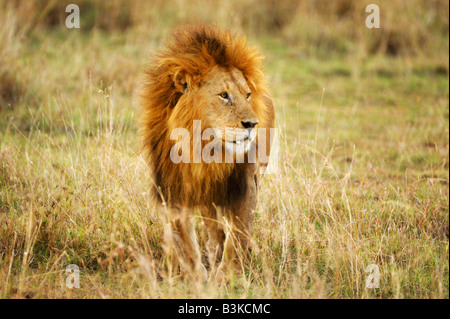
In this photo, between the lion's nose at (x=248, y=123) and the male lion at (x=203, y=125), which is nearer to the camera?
the lion's nose at (x=248, y=123)

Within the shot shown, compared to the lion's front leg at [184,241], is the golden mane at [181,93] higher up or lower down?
higher up

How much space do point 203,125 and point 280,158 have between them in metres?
1.98

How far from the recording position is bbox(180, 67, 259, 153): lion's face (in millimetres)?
3340

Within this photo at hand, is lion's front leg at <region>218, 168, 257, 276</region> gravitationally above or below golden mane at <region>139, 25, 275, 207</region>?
below

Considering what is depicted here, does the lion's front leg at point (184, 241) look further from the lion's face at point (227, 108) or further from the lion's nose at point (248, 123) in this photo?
the lion's nose at point (248, 123)

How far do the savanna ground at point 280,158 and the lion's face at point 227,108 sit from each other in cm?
76

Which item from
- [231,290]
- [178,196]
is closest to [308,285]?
[231,290]

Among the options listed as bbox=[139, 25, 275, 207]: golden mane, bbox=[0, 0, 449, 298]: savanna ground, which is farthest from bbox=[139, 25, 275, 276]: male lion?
bbox=[0, 0, 449, 298]: savanna ground

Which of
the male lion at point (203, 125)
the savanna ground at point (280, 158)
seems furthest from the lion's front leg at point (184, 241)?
the savanna ground at point (280, 158)

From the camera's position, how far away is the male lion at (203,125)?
11.3 ft

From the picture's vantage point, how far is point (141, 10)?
11000mm

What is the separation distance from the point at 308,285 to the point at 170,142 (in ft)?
4.25

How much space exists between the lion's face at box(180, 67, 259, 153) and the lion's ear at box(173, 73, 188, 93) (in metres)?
0.09

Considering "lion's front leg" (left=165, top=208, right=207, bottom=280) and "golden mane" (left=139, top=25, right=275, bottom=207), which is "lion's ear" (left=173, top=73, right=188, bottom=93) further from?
"lion's front leg" (left=165, top=208, right=207, bottom=280)
